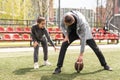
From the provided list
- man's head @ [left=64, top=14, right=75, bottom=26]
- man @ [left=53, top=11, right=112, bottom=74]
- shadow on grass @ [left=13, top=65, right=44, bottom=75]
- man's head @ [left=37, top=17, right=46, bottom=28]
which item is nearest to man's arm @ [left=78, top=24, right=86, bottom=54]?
man @ [left=53, top=11, right=112, bottom=74]

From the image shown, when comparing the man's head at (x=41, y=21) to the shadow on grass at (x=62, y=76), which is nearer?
the shadow on grass at (x=62, y=76)

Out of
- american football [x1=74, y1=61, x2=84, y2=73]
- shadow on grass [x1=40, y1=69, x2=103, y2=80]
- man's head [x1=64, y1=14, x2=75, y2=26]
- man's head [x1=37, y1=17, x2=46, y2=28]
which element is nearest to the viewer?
man's head [x1=64, y1=14, x2=75, y2=26]

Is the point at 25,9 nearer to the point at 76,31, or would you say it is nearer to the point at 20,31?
the point at 20,31

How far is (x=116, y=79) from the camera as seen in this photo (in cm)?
738

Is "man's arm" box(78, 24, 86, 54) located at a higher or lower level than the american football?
higher

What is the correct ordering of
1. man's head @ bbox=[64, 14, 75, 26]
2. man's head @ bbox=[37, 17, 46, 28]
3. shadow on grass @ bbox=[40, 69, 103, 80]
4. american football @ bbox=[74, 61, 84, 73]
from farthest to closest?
man's head @ bbox=[37, 17, 46, 28] < american football @ bbox=[74, 61, 84, 73] < shadow on grass @ bbox=[40, 69, 103, 80] < man's head @ bbox=[64, 14, 75, 26]

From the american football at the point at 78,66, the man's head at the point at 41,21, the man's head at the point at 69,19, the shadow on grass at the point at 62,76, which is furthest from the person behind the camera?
the man's head at the point at 41,21

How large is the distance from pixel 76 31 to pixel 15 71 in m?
1.94

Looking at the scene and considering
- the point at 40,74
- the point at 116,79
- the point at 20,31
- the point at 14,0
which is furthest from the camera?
the point at 14,0

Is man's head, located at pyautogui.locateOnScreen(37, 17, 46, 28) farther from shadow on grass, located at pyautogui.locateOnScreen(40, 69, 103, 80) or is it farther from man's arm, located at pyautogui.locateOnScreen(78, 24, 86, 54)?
shadow on grass, located at pyautogui.locateOnScreen(40, 69, 103, 80)

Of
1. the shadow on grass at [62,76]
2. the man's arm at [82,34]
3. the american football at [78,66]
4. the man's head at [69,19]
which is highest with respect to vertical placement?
the man's head at [69,19]

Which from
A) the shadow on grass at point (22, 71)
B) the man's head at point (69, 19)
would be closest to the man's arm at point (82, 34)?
the man's head at point (69, 19)

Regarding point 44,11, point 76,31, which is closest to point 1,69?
point 76,31

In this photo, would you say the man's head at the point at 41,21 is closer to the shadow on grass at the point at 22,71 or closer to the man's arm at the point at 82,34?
the shadow on grass at the point at 22,71
